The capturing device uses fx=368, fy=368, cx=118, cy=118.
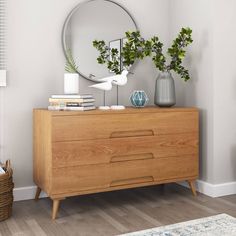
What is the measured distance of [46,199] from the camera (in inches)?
109

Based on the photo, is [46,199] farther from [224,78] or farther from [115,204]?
[224,78]

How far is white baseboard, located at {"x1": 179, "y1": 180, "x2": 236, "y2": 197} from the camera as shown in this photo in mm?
2836

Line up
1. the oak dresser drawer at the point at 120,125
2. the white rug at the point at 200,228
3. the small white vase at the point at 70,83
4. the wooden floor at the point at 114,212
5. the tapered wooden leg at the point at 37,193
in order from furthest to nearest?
the tapered wooden leg at the point at 37,193
the small white vase at the point at 70,83
the oak dresser drawer at the point at 120,125
the wooden floor at the point at 114,212
the white rug at the point at 200,228

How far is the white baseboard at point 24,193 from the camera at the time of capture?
2725 millimetres

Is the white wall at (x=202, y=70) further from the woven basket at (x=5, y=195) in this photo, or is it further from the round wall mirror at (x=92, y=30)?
the woven basket at (x=5, y=195)

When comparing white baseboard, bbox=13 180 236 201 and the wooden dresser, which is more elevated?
the wooden dresser

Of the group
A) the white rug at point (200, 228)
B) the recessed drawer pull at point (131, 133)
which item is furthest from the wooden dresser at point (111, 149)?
the white rug at point (200, 228)

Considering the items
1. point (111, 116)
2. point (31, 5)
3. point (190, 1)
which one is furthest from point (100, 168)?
point (190, 1)

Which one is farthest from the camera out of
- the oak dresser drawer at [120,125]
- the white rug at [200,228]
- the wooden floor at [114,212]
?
the oak dresser drawer at [120,125]

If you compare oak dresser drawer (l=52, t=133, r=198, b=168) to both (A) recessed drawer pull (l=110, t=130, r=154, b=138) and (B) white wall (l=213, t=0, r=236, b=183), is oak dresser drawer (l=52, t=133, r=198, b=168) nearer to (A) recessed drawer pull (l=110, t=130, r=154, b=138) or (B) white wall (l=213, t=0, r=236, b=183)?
(A) recessed drawer pull (l=110, t=130, r=154, b=138)

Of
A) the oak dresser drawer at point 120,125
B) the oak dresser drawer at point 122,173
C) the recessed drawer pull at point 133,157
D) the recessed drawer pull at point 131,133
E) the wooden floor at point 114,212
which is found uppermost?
the oak dresser drawer at point 120,125

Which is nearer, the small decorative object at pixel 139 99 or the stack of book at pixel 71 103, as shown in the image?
the stack of book at pixel 71 103

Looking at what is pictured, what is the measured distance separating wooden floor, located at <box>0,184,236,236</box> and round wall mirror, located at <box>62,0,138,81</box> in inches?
38.4

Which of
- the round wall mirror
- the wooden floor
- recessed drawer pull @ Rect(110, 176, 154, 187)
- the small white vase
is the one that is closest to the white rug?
the wooden floor
